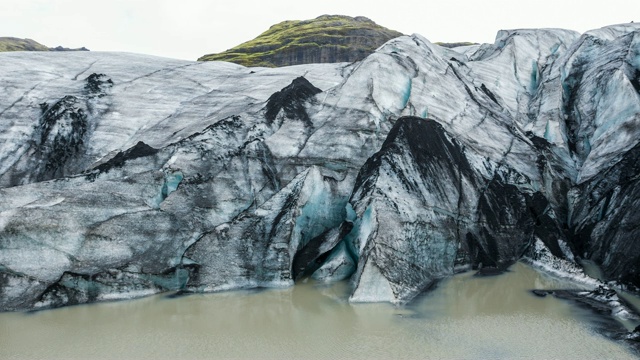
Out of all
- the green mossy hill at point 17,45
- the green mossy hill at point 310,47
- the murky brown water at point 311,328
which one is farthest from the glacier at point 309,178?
the green mossy hill at point 17,45

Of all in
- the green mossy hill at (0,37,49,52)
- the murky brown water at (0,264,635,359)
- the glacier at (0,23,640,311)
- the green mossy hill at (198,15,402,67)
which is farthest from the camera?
the green mossy hill at (0,37,49,52)

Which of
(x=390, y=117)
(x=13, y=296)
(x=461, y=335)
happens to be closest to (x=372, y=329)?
(x=461, y=335)

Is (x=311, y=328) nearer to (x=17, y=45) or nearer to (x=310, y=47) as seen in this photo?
(x=310, y=47)

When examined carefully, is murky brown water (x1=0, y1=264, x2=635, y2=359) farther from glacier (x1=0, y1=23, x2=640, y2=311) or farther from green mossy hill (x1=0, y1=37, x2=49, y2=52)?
green mossy hill (x1=0, y1=37, x2=49, y2=52)

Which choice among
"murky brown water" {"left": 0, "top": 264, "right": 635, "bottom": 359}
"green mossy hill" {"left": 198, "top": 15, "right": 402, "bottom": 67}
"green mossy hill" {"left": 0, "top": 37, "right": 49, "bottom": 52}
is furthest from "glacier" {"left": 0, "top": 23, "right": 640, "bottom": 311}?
"green mossy hill" {"left": 0, "top": 37, "right": 49, "bottom": 52}

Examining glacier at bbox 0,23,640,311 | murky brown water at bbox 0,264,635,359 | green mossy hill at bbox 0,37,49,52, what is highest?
green mossy hill at bbox 0,37,49,52

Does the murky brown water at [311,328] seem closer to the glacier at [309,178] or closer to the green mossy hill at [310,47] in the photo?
the glacier at [309,178]

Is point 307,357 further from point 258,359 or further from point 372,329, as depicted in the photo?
point 372,329
